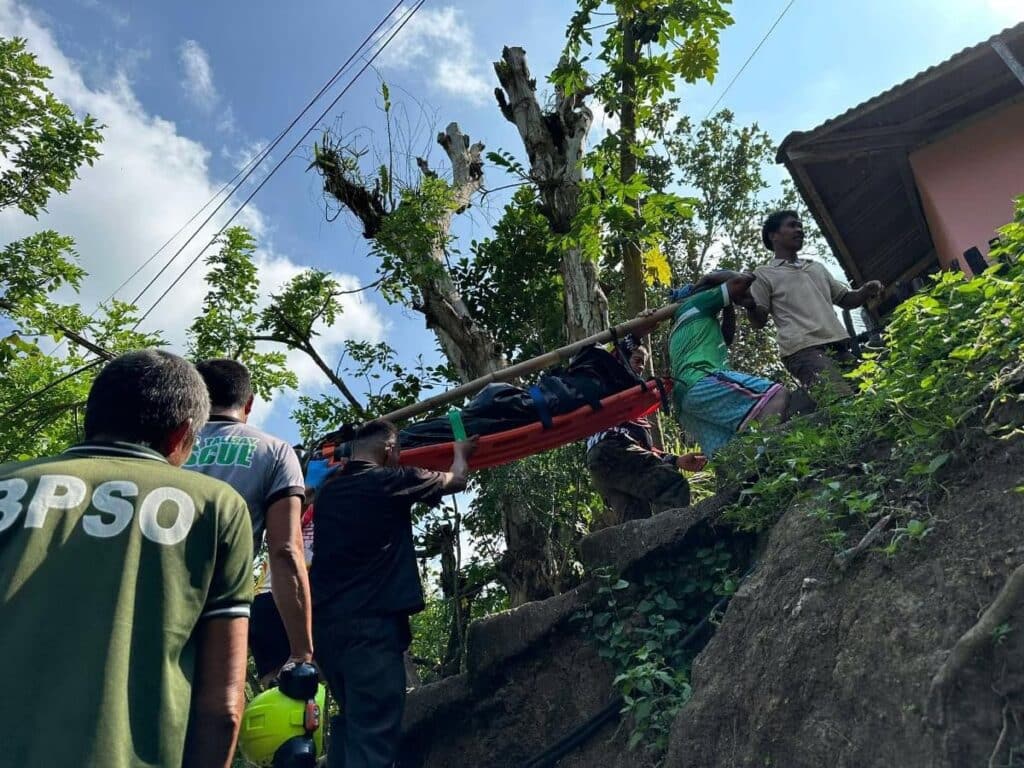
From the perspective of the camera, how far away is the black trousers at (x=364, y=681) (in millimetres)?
3098

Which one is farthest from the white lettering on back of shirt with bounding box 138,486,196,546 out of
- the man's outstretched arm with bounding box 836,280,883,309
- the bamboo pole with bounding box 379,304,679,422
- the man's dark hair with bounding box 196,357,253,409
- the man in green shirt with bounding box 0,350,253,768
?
the man's outstretched arm with bounding box 836,280,883,309

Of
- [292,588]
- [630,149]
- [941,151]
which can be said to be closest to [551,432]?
[292,588]

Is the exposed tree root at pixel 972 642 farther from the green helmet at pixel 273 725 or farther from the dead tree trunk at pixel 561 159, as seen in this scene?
the dead tree trunk at pixel 561 159

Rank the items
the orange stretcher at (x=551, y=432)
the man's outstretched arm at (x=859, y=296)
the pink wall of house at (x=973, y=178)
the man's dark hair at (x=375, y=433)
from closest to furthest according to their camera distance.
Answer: the man's dark hair at (x=375, y=433), the orange stretcher at (x=551, y=432), the man's outstretched arm at (x=859, y=296), the pink wall of house at (x=973, y=178)

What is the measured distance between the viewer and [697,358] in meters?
4.46

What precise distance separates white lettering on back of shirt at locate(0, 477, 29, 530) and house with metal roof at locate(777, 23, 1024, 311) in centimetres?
659

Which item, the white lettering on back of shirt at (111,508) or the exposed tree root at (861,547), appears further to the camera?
the exposed tree root at (861,547)

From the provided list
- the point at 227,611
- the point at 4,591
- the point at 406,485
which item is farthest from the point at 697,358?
the point at 4,591

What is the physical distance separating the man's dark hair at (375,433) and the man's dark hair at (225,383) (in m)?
0.82

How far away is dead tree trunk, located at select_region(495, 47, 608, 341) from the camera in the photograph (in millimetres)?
7023

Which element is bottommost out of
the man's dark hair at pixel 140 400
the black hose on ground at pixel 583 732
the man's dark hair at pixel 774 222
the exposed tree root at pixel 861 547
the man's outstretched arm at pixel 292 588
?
the black hose on ground at pixel 583 732

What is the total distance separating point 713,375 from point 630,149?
3298 millimetres

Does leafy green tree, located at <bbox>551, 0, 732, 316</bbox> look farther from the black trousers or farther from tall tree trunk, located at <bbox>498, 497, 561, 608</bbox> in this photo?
the black trousers

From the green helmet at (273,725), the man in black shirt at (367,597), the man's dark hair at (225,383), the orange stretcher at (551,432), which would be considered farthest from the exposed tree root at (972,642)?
the orange stretcher at (551,432)
